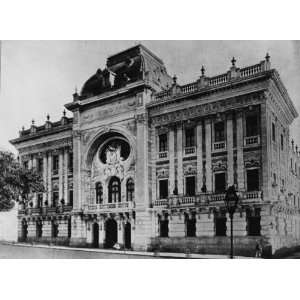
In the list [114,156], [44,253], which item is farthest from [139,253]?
[114,156]

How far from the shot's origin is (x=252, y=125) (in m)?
11.4

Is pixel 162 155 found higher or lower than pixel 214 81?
lower

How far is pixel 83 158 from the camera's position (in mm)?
14203

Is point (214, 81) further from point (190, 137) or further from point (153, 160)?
point (153, 160)

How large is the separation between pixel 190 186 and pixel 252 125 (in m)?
2.36

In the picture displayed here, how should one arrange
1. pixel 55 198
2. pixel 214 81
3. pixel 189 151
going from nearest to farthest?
pixel 214 81
pixel 189 151
pixel 55 198

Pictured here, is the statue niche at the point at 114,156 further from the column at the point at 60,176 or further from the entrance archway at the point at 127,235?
the entrance archway at the point at 127,235

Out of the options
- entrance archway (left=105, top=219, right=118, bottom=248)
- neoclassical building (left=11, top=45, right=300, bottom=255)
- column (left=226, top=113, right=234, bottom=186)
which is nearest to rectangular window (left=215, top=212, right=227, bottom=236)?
neoclassical building (left=11, top=45, right=300, bottom=255)

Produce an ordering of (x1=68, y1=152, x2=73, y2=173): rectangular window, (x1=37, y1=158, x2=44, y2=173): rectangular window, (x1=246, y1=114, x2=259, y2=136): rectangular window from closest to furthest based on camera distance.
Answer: (x1=246, y1=114, x2=259, y2=136): rectangular window, (x1=37, y1=158, x2=44, y2=173): rectangular window, (x1=68, y1=152, x2=73, y2=173): rectangular window

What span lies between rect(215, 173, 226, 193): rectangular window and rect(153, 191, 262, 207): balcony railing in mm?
115

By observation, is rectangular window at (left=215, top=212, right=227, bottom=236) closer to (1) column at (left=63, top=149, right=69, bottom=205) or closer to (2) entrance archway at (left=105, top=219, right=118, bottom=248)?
(2) entrance archway at (left=105, top=219, right=118, bottom=248)

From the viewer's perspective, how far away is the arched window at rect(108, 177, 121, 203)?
13852mm

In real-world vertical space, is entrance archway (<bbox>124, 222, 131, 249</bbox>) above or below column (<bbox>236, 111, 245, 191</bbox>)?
below
